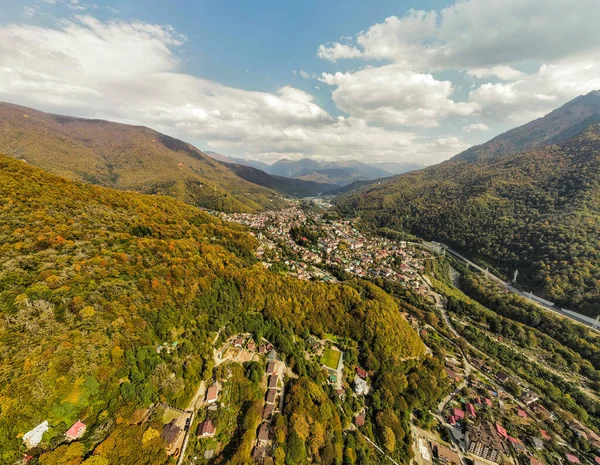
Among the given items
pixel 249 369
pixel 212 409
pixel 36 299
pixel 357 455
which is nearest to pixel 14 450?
pixel 36 299

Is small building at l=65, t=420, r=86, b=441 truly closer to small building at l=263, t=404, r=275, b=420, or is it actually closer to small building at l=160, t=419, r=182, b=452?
small building at l=160, t=419, r=182, b=452

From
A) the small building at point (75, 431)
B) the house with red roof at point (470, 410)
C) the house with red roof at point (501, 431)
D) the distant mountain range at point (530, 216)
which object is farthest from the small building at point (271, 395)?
the distant mountain range at point (530, 216)

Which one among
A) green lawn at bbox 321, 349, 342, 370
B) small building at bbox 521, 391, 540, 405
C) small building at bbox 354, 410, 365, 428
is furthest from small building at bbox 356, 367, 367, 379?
small building at bbox 521, 391, 540, 405

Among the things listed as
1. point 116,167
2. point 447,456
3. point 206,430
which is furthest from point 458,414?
point 116,167

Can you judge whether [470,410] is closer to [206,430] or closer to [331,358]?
[331,358]

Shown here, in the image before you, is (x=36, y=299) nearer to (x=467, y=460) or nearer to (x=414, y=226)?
(x=467, y=460)

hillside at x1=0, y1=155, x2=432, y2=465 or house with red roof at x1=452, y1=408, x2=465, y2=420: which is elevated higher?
hillside at x1=0, y1=155, x2=432, y2=465
